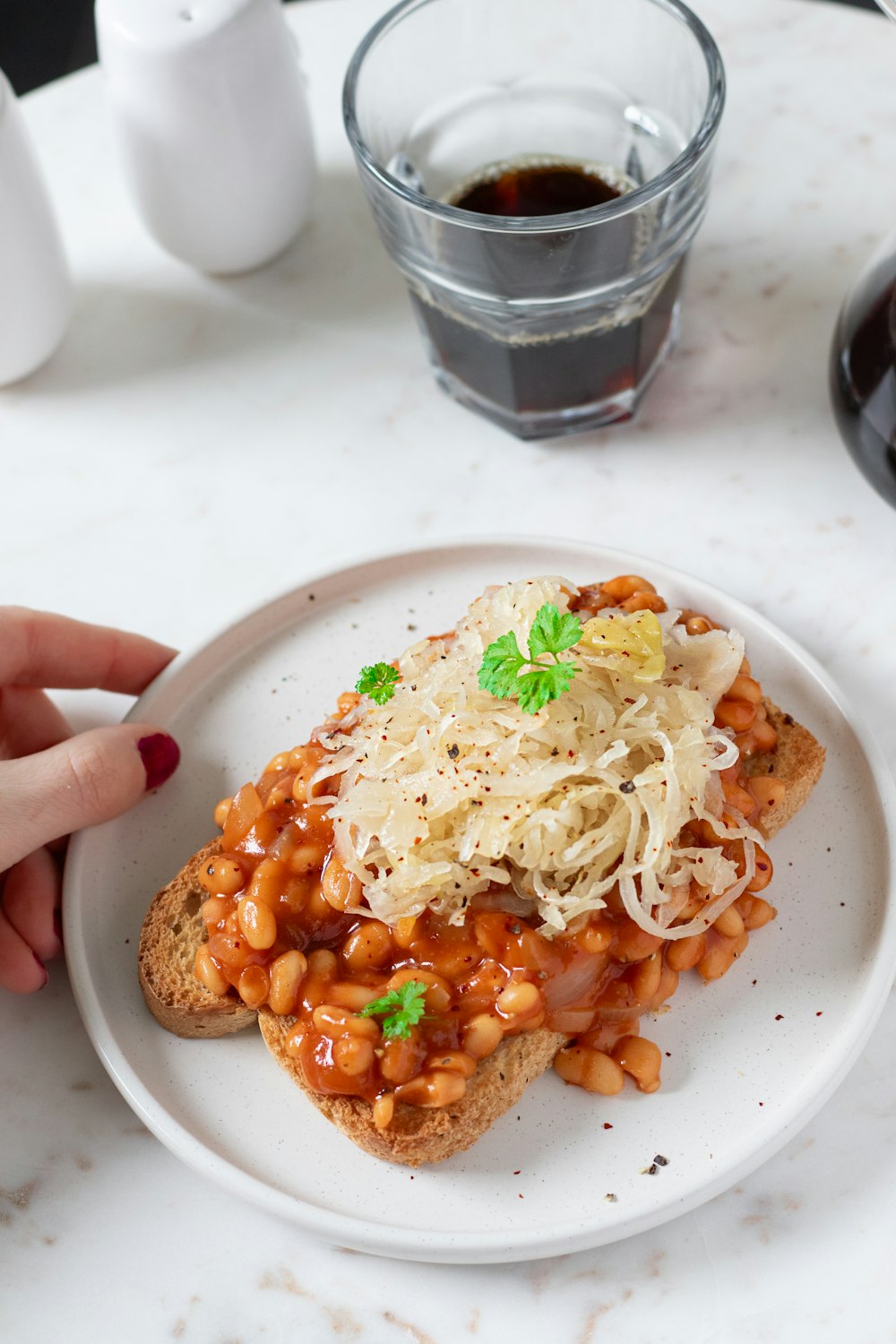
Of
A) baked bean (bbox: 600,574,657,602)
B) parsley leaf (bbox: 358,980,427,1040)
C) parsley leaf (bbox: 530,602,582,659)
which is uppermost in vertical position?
parsley leaf (bbox: 530,602,582,659)

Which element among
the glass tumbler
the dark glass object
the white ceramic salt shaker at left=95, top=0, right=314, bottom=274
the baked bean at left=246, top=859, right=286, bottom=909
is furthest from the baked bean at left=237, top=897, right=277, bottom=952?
the white ceramic salt shaker at left=95, top=0, right=314, bottom=274

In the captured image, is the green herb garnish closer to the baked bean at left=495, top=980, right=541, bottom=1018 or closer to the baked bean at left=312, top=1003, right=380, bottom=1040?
the baked bean at left=495, top=980, right=541, bottom=1018

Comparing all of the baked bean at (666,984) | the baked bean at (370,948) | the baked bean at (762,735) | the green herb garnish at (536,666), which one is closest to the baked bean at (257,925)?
the baked bean at (370,948)

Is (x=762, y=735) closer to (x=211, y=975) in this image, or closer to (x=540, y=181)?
(x=211, y=975)

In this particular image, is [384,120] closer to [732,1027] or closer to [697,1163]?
[732,1027]

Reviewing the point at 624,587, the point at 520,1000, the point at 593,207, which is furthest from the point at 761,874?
the point at 593,207

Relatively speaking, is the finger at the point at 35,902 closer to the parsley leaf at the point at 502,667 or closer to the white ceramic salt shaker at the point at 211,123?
the parsley leaf at the point at 502,667
